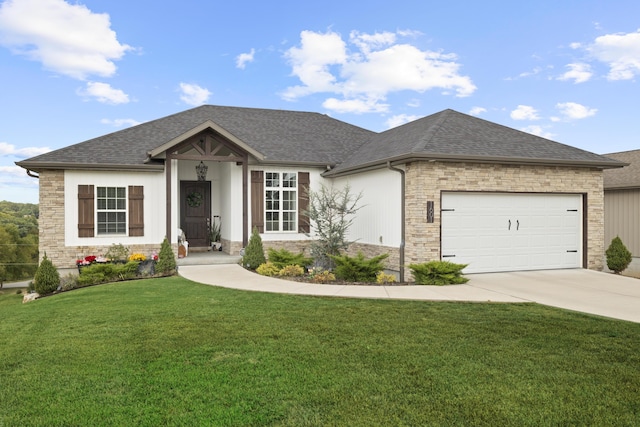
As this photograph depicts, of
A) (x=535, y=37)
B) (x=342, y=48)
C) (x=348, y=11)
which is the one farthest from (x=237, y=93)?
(x=535, y=37)

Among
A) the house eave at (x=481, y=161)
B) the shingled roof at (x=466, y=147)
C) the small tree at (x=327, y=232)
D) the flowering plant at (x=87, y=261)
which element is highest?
the shingled roof at (x=466, y=147)

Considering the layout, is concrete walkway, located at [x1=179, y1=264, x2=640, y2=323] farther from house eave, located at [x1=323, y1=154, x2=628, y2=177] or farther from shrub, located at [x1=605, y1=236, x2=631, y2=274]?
house eave, located at [x1=323, y1=154, x2=628, y2=177]

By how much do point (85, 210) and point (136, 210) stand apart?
139 cm

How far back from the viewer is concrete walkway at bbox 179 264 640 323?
8.56 m

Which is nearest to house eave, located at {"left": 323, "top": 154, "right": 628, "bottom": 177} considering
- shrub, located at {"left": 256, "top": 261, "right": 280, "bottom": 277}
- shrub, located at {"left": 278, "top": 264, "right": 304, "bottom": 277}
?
shrub, located at {"left": 278, "top": 264, "right": 304, "bottom": 277}

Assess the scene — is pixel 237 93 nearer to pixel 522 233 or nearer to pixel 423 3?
pixel 423 3

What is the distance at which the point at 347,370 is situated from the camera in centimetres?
488

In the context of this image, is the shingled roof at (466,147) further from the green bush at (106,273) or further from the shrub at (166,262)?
the green bush at (106,273)

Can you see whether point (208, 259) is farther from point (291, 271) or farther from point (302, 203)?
point (302, 203)

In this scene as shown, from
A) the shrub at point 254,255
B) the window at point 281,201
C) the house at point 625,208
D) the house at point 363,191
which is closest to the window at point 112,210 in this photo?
the house at point 363,191

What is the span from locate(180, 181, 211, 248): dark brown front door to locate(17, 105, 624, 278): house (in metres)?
0.04

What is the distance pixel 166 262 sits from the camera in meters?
12.9

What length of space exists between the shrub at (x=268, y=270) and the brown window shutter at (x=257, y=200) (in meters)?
2.88

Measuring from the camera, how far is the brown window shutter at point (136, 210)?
47.0ft
